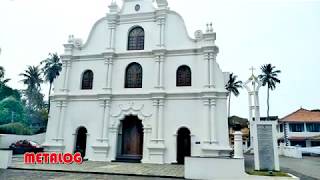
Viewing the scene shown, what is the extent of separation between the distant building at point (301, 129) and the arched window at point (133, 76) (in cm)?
2829

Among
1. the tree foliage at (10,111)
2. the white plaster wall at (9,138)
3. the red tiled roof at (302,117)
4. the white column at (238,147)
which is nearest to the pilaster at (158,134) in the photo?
the white column at (238,147)

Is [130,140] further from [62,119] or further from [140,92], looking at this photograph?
[62,119]

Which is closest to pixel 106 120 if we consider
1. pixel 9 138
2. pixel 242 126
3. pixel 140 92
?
pixel 140 92

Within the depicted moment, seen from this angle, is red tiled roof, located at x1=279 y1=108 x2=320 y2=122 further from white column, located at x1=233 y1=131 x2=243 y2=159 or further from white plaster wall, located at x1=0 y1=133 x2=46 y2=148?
white plaster wall, located at x1=0 y1=133 x2=46 y2=148

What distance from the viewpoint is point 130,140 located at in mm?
17156

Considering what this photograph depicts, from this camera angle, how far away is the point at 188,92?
16141 millimetres

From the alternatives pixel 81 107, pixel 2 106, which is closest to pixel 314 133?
pixel 81 107

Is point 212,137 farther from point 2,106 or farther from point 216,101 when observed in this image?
point 2,106

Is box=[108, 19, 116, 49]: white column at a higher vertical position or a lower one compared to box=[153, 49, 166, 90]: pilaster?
higher

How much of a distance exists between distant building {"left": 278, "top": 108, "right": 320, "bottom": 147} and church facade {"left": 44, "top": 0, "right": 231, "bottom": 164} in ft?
86.8

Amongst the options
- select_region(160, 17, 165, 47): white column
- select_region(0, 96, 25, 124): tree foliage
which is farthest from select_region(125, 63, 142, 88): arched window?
select_region(0, 96, 25, 124): tree foliage

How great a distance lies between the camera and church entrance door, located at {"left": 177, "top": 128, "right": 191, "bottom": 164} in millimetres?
15791

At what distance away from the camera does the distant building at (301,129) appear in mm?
35781

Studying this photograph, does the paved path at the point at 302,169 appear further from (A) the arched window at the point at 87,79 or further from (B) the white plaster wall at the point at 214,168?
(A) the arched window at the point at 87,79
